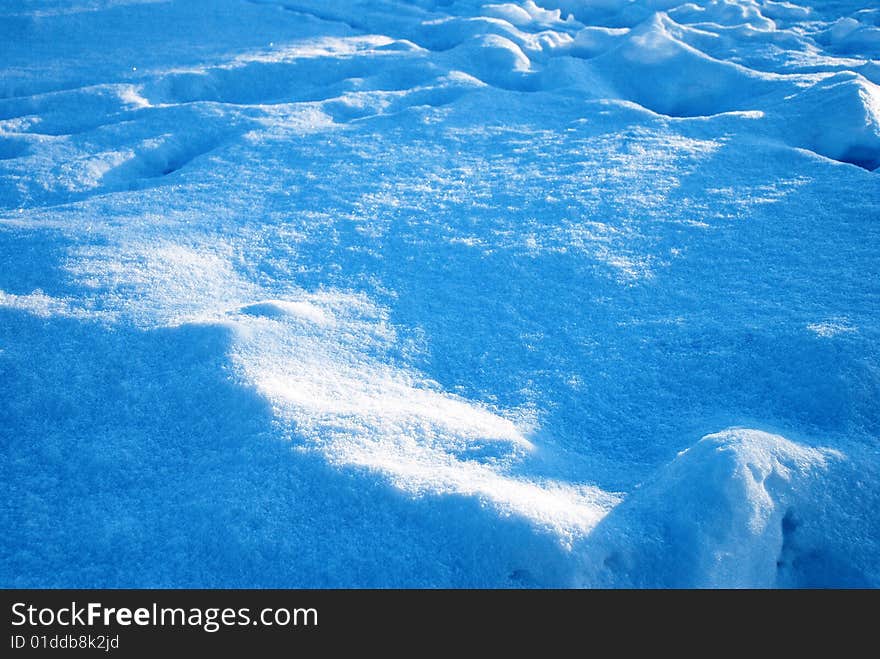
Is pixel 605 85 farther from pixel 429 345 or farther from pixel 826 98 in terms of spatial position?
pixel 429 345

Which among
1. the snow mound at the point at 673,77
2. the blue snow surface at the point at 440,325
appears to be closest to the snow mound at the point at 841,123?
the blue snow surface at the point at 440,325

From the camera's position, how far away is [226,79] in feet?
8.58

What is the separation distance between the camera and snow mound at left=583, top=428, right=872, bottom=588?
34.1 inches

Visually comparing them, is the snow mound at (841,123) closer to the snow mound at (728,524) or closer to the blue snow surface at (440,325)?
the blue snow surface at (440,325)

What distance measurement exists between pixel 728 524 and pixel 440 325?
742 mm

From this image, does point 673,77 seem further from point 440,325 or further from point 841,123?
point 440,325

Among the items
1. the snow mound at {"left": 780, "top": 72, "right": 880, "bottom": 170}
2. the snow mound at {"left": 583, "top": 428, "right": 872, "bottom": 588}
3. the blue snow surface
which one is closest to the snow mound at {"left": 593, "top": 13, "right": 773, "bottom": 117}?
the blue snow surface

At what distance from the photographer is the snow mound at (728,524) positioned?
0.87 metres

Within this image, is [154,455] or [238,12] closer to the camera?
[154,455]
